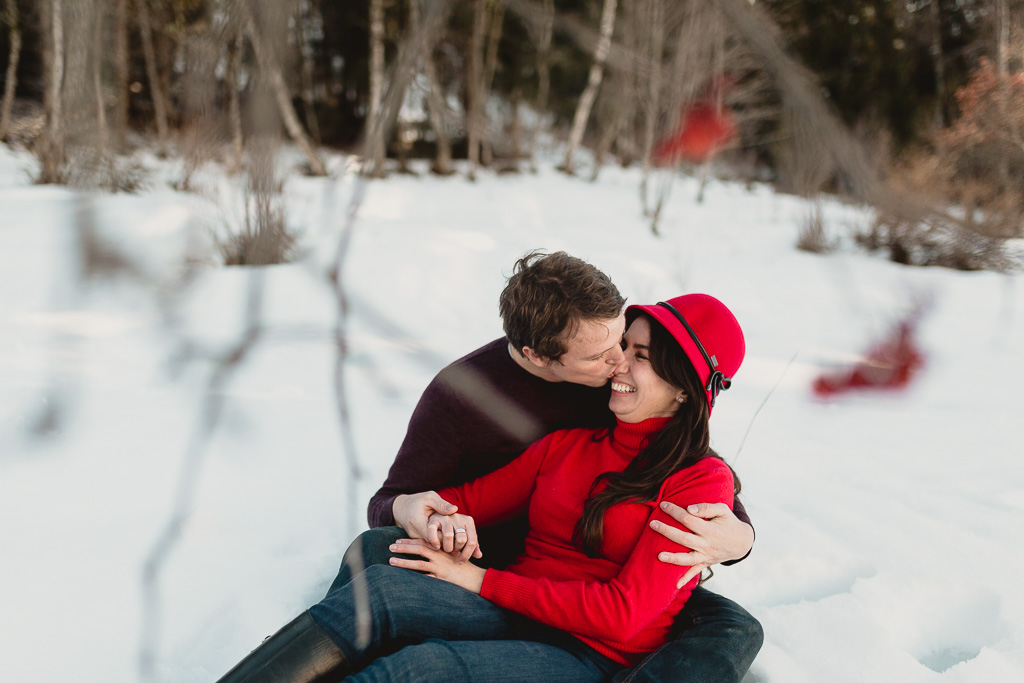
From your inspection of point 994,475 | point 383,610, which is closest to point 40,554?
point 383,610

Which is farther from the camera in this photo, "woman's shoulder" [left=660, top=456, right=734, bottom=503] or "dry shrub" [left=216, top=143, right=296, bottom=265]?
"woman's shoulder" [left=660, top=456, right=734, bottom=503]

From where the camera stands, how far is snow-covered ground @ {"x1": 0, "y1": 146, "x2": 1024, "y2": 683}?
1.87 feet

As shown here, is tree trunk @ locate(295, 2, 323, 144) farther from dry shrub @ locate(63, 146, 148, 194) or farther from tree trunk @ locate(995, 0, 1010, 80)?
tree trunk @ locate(995, 0, 1010, 80)

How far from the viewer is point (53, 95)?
1.49 feet

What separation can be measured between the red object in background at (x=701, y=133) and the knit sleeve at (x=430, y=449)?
736 mm

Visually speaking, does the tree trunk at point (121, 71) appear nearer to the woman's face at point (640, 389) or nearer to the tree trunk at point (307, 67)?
the tree trunk at point (307, 67)

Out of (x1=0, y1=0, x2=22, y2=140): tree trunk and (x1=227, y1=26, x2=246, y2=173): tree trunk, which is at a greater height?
(x1=0, y1=0, x2=22, y2=140): tree trunk

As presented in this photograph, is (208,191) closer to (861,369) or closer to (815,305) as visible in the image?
(861,369)

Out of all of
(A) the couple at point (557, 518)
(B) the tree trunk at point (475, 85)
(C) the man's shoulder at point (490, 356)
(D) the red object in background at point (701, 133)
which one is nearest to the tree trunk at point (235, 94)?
(B) the tree trunk at point (475, 85)

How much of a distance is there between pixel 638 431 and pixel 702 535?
0.87 ft

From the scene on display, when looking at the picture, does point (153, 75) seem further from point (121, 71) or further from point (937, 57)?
point (937, 57)

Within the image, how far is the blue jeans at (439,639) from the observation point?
1.14 m

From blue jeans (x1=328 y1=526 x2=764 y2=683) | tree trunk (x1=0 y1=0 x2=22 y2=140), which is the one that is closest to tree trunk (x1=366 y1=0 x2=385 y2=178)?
tree trunk (x1=0 y1=0 x2=22 y2=140)

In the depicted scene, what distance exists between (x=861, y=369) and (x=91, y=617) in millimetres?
4037
